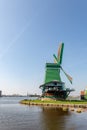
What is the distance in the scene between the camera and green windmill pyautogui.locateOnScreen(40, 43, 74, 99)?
116 metres

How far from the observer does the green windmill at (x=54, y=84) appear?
4572 inches

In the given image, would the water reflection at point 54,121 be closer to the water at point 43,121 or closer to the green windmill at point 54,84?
the water at point 43,121

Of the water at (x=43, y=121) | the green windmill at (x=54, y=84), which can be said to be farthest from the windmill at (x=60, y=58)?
the water at (x=43, y=121)

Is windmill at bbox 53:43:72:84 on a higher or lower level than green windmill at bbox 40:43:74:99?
higher

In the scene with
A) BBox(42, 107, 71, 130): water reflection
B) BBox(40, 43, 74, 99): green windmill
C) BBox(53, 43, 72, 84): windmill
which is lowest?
BBox(42, 107, 71, 130): water reflection

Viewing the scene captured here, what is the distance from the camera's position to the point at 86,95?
449ft

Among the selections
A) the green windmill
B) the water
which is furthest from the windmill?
the water

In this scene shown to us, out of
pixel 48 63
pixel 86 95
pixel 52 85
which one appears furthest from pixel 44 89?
pixel 86 95

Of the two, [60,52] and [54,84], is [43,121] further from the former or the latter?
[60,52]

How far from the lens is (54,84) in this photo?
11694 centimetres

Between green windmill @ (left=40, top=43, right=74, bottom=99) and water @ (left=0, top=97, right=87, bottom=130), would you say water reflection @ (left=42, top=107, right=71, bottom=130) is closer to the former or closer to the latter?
water @ (left=0, top=97, right=87, bottom=130)

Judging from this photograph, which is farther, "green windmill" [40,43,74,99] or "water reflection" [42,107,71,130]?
"green windmill" [40,43,74,99]

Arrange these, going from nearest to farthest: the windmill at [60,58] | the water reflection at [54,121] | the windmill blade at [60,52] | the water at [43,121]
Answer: the water at [43,121], the water reflection at [54,121], the windmill at [60,58], the windmill blade at [60,52]

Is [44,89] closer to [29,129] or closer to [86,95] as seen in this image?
[86,95]
